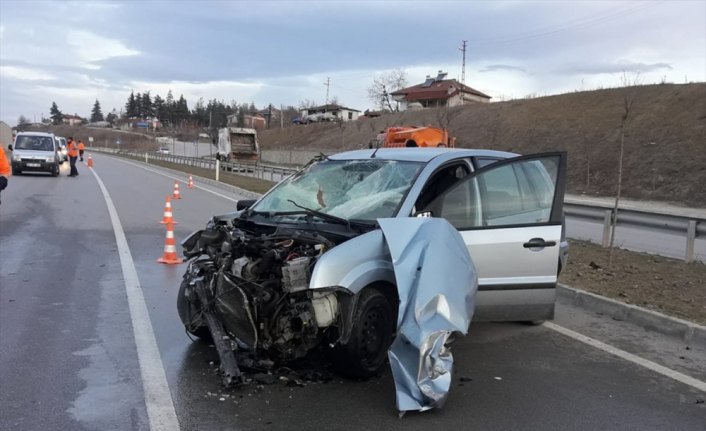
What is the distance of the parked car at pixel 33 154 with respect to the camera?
84.1 feet

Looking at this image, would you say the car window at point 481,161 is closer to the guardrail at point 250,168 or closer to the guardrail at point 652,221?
the guardrail at point 652,221

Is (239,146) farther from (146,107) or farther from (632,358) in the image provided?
(146,107)

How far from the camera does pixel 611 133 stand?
3597 centimetres

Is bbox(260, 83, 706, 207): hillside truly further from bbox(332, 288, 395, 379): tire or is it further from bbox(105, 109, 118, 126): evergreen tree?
bbox(105, 109, 118, 126): evergreen tree

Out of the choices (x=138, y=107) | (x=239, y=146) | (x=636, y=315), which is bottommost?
(x=636, y=315)

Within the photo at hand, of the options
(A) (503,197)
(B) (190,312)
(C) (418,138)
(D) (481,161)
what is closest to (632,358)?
(A) (503,197)

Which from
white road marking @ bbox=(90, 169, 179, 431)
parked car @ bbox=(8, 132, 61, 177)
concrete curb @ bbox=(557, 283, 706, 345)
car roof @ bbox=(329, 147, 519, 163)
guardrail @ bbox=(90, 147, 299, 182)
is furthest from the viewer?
guardrail @ bbox=(90, 147, 299, 182)

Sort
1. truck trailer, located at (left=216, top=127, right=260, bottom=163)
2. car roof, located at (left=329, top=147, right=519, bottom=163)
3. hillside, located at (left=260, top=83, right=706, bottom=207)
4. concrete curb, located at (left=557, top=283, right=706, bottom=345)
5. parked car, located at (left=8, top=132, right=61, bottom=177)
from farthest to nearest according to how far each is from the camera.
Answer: truck trailer, located at (left=216, top=127, right=260, bottom=163)
hillside, located at (left=260, top=83, right=706, bottom=207)
parked car, located at (left=8, top=132, right=61, bottom=177)
concrete curb, located at (left=557, top=283, right=706, bottom=345)
car roof, located at (left=329, top=147, right=519, bottom=163)

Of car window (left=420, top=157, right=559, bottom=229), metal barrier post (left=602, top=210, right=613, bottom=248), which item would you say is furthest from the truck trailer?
car window (left=420, top=157, right=559, bottom=229)

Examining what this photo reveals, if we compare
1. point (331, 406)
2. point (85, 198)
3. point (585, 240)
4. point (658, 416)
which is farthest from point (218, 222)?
point (85, 198)

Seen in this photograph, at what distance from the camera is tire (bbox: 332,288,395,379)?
4094 mm

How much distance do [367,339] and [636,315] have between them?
11.1 feet

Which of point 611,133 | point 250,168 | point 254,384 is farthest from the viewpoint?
point 611,133

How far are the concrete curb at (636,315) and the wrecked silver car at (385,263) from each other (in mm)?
1196
